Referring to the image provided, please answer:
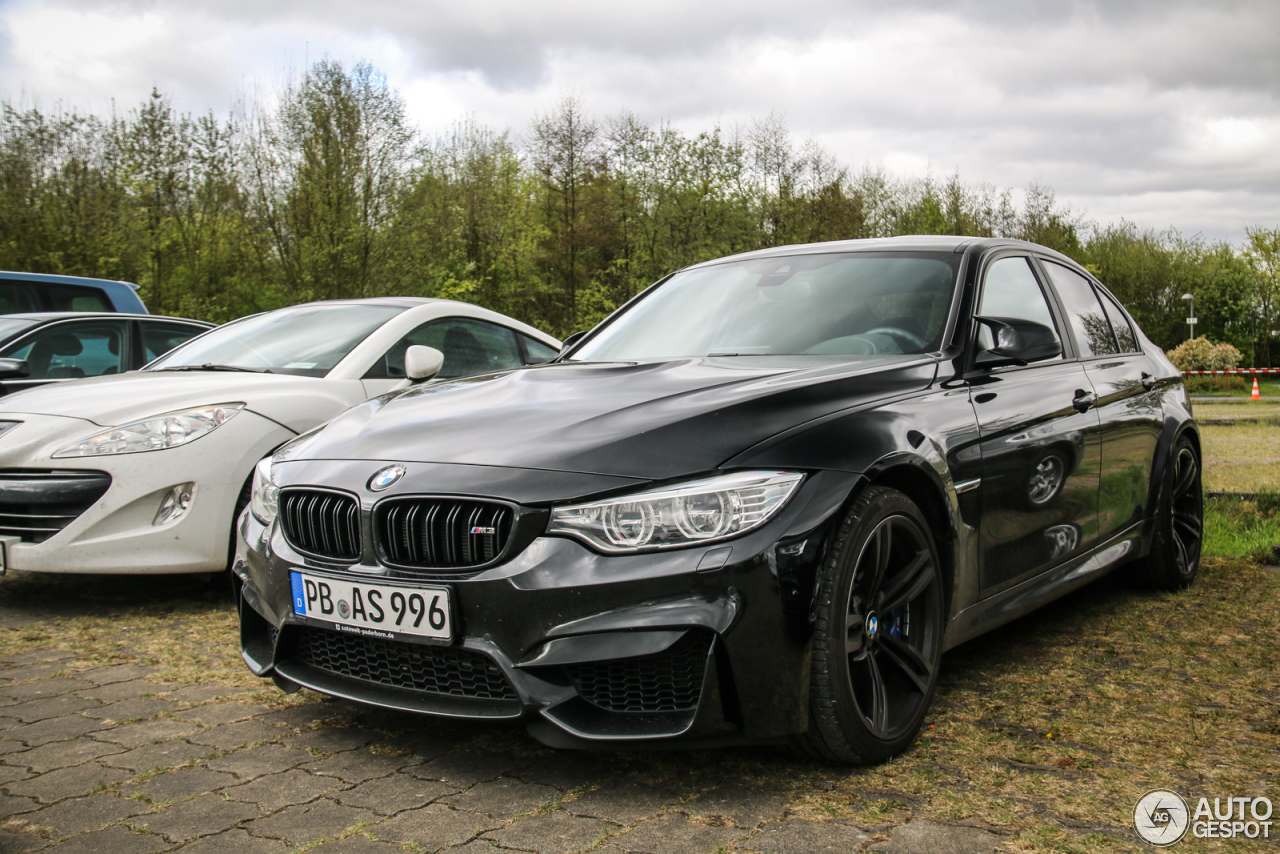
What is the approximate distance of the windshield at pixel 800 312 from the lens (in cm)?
355

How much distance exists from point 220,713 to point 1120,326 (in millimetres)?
4192

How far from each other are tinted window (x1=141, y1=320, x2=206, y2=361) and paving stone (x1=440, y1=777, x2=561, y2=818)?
5474 millimetres

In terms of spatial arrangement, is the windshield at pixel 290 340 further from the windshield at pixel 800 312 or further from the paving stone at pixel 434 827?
the paving stone at pixel 434 827

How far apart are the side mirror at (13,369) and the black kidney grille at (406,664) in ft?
14.4

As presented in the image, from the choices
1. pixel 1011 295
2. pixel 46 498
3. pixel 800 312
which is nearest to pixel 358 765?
pixel 800 312

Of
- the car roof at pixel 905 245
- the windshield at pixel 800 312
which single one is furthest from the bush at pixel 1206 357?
the windshield at pixel 800 312

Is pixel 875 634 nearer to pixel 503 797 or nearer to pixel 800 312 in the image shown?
pixel 503 797

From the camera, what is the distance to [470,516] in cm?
253

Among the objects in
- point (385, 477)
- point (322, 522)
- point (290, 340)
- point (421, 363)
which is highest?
point (290, 340)

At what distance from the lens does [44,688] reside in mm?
3527

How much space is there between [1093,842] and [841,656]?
0.66 metres

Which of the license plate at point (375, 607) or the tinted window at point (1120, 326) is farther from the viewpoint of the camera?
the tinted window at point (1120, 326)

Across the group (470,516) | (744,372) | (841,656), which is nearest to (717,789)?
(841,656)

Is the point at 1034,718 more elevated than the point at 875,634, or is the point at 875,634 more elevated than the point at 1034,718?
the point at 875,634
